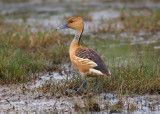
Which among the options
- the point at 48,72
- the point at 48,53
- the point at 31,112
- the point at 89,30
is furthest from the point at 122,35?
the point at 31,112

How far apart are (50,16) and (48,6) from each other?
511 cm

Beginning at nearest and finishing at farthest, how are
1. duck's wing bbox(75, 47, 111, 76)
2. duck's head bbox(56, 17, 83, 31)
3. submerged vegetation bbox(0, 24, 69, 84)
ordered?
duck's wing bbox(75, 47, 111, 76) → duck's head bbox(56, 17, 83, 31) → submerged vegetation bbox(0, 24, 69, 84)

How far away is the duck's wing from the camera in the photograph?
6.18m

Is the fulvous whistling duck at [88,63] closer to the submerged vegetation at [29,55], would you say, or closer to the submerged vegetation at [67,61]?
the submerged vegetation at [67,61]

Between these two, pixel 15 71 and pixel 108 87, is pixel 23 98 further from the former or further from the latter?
pixel 108 87

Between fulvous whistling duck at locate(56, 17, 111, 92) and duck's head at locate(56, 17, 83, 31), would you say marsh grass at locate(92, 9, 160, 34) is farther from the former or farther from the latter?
fulvous whistling duck at locate(56, 17, 111, 92)

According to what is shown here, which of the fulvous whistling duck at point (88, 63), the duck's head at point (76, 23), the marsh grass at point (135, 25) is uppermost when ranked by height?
the duck's head at point (76, 23)

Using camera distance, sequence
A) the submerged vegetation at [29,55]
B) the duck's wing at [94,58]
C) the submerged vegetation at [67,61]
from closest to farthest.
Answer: the duck's wing at [94,58] < the submerged vegetation at [67,61] < the submerged vegetation at [29,55]

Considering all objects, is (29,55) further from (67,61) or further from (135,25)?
(135,25)

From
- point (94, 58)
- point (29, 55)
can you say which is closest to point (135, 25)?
point (29, 55)

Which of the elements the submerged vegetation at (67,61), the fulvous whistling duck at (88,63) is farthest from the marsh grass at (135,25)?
the fulvous whistling duck at (88,63)

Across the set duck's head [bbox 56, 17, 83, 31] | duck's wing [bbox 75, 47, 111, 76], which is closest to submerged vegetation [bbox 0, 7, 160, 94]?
duck's wing [bbox 75, 47, 111, 76]

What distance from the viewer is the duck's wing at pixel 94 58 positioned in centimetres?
618

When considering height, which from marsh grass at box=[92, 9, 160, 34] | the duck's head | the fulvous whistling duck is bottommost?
marsh grass at box=[92, 9, 160, 34]
